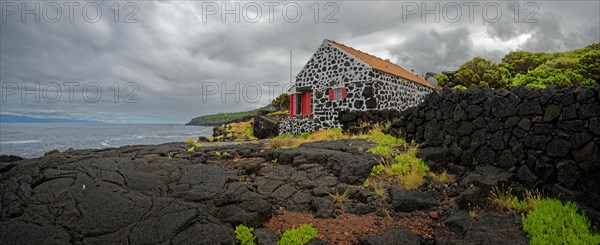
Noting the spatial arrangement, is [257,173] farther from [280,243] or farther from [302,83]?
[302,83]

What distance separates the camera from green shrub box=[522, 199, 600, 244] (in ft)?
15.3

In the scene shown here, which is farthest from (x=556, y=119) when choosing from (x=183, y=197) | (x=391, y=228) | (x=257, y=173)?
(x=183, y=197)

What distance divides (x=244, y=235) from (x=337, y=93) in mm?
15510

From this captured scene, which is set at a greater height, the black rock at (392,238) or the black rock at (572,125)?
the black rock at (572,125)

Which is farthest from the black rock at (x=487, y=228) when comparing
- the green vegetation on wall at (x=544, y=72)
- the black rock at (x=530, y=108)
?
the green vegetation on wall at (x=544, y=72)

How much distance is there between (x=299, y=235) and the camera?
4910 mm

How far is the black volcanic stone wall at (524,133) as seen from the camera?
6027 mm

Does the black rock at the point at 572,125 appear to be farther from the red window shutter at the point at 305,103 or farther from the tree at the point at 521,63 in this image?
the tree at the point at 521,63

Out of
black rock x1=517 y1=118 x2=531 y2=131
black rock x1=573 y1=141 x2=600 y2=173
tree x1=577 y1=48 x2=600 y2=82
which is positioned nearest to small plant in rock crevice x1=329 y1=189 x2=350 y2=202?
black rock x1=517 y1=118 x2=531 y2=131

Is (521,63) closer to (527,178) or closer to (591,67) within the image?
(591,67)

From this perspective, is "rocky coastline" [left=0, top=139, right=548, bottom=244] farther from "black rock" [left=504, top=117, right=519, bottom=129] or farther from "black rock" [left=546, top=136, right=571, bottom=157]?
"black rock" [left=504, top=117, right=519, bottom=129]

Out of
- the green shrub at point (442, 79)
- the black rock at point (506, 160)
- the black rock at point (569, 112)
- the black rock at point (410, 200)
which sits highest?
the green shrub at point (442, 79)

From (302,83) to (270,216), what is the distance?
1643cm

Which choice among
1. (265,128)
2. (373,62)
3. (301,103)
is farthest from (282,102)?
(373,62)
